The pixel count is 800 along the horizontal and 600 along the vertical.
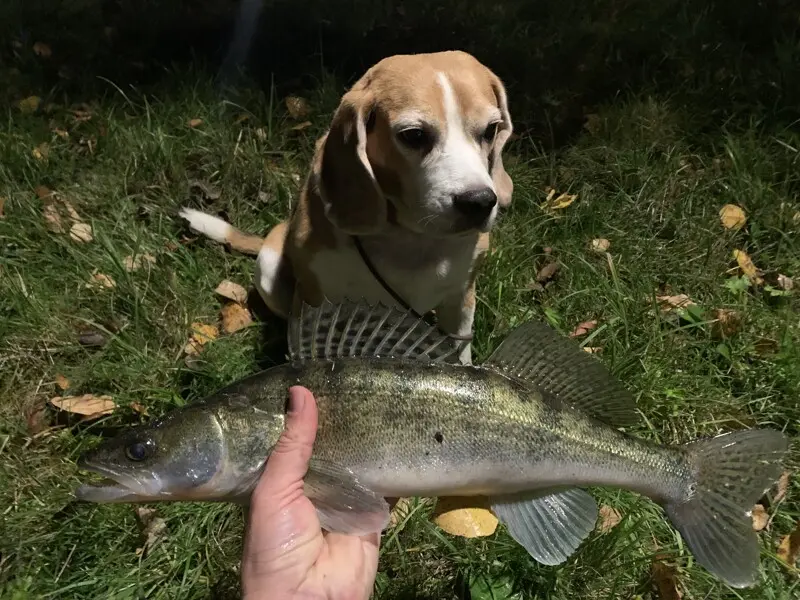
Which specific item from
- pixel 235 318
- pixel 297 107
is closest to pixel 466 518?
pixel 235 318

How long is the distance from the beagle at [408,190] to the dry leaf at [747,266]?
1.32 meters

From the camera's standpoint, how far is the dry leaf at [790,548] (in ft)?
7.62

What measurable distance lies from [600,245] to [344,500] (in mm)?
2145

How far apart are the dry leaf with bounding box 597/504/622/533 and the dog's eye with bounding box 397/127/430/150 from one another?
1419mm

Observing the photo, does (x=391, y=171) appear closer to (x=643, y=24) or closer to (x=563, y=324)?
(x=563, y=324)

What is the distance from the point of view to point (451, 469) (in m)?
1.69

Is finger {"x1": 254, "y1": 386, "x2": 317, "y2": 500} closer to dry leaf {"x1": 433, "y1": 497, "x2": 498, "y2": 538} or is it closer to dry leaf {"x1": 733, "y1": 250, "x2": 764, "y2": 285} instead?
dry leaf {"x1": 433, "y1": 497, "x2": 498, "y2": 538}

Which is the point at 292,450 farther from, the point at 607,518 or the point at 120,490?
the point at 607,518

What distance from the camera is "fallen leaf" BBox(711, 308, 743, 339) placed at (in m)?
2.89

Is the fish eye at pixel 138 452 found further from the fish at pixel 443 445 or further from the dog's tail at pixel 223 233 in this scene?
the dog's tail at pixel 223 233

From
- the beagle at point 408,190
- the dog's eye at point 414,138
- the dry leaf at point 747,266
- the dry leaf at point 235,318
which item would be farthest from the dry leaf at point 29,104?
the dry leaf at point 747,266

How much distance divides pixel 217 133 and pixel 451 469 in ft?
9.13

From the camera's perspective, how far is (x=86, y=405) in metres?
2.69

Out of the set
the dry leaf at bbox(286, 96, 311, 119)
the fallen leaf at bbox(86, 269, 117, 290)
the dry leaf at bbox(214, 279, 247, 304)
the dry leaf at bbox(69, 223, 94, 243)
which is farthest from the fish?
the dry leaf at bbox(286, 96, 311, 119)
